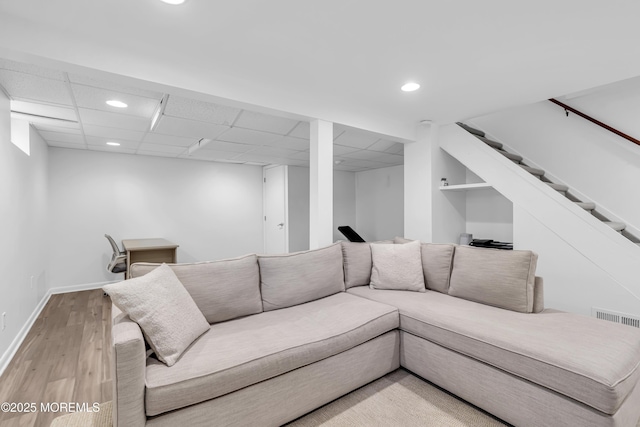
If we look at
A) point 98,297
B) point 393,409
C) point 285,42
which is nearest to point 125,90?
point 285,42

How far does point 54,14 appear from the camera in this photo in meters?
1.70

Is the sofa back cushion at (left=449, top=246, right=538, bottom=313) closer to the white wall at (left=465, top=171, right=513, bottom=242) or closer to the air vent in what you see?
the air vent

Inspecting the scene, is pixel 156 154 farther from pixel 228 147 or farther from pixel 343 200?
pixel 343 200

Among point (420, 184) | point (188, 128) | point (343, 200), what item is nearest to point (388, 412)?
point (420, 184)

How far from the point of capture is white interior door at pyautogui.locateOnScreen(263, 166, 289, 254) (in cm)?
611

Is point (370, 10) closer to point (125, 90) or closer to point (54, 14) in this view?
point (54, 14)

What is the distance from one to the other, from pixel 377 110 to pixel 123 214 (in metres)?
4.50

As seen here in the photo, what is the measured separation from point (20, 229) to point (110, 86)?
1894 millimetres

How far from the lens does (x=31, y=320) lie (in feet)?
11.0

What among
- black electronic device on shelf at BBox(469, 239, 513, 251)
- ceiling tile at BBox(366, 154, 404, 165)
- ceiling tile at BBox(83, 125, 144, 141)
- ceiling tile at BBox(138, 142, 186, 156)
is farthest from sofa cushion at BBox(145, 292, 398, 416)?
ceiling tile at BBox(138, 142, 186, 156)

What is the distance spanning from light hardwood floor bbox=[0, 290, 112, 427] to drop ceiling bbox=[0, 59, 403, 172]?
7.37 feet

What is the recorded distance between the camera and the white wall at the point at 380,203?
20.0ft

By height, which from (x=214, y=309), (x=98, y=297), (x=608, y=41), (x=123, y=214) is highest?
(x=608, y=41)

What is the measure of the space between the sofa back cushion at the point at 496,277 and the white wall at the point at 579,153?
1.91m
